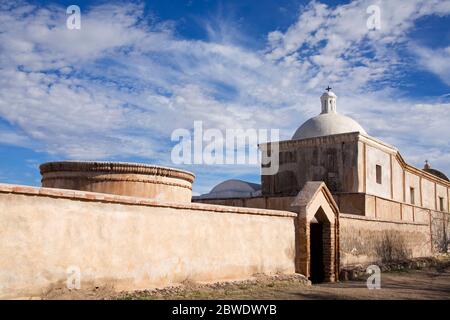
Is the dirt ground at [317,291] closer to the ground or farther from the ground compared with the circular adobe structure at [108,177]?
closer to the ground

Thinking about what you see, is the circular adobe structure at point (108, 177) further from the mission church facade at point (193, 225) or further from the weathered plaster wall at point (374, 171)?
the weathered plaster wall at point (374, 171)

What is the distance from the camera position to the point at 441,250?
84.0 feet

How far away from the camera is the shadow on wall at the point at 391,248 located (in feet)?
56.0

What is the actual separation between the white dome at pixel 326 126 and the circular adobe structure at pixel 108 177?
1438 cm

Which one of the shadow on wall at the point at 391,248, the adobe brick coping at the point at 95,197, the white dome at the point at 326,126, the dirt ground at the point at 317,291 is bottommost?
the dirt ground at the point at 317,291

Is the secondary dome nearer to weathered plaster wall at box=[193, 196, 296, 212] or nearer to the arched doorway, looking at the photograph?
weathered plaster wall at box=[193, 196, 296, 212]

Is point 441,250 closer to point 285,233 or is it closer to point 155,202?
point 285,233

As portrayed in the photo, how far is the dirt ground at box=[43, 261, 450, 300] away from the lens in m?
7.43

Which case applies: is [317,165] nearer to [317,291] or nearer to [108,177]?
[317,291]

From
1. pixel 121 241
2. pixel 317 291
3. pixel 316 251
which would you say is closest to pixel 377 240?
pixel 316 251

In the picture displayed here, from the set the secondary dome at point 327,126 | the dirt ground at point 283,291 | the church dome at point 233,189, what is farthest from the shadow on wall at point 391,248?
the church dome at point 233,189
